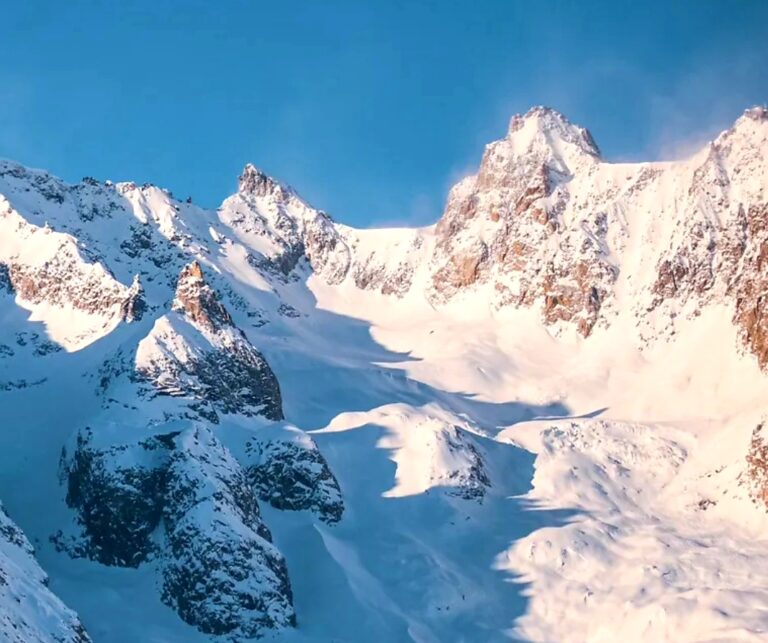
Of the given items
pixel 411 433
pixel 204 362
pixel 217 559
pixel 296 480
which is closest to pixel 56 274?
pixel 204 362

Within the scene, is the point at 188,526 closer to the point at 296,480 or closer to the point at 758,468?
the point at 296,480

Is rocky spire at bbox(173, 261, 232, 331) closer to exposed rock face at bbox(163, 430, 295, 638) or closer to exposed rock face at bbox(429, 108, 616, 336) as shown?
exposed rock face at bbox(163, 430, 295, 638)

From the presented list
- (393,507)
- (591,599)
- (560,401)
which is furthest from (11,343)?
(591,599)

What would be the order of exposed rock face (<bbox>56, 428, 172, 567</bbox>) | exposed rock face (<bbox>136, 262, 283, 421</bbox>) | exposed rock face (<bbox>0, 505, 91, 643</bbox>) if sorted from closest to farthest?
exposed rock face (<bbox>0, 505, 91, 643</bbox>)
exposed rock face (<bbox>56, 428, 172, 567</bbox>)
exposed rock face (<bbox>136, 262, 283, 421</bbox>)

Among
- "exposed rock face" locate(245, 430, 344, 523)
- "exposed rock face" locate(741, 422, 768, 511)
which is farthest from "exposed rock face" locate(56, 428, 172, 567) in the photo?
"exposed rock face" locate(741, 422, 768, 511)

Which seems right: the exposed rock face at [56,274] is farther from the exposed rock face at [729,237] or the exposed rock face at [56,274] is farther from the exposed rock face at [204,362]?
the exposed rock face at [729,237]

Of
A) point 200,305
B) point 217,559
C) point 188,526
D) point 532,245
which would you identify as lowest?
point 217,559
